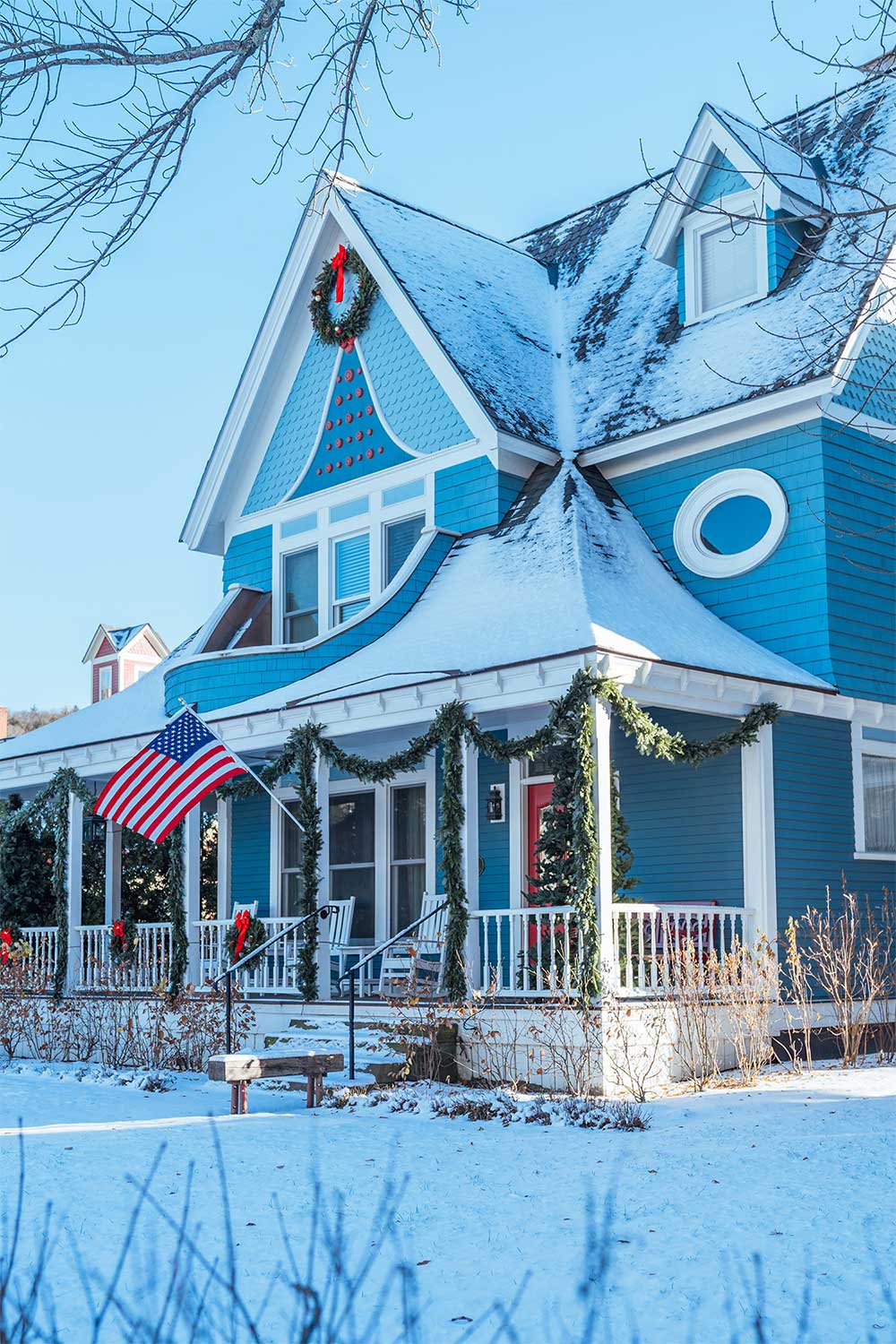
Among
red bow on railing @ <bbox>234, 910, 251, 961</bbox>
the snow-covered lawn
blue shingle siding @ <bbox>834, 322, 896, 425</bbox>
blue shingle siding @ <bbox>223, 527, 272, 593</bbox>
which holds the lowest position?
the snow-covered lawn

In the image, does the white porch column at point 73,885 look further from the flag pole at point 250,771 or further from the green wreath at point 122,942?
the flag pole at point 250,771

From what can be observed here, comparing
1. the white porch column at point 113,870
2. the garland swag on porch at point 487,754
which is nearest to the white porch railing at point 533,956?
the garland swag on porch at point 487,754

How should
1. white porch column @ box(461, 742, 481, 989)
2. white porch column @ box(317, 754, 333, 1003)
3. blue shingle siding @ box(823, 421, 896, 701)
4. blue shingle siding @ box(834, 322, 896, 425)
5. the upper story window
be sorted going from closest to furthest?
white porch column @ box(461, 742, 481, 989) < white porch column @ box(317, 754, 333, 1003) < blue shingle siding @ box(823, 421, 896, 701) < blue shingle siding @ box(834, 322, 896, 425) < the upper story window

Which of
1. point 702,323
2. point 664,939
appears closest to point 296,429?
point 702,323

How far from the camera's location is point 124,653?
145 feet

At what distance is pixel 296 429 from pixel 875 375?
285 inches

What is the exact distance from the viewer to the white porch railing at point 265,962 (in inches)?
565

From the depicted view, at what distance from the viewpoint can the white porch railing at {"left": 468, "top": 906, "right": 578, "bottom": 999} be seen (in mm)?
11766

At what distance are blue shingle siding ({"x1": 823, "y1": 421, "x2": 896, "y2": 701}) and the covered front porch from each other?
5.30 ft

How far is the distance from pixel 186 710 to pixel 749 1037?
6.05 m

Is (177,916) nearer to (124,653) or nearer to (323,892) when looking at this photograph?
(323,892)

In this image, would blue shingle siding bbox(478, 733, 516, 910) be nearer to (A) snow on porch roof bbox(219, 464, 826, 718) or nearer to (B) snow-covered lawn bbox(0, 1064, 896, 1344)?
(A) snow on porch roof bbox(219, 464, 826, 718)

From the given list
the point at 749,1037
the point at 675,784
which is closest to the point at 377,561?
the point at 675,784

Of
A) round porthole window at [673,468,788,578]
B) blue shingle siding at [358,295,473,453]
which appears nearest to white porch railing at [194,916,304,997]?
round porthole window at [673,468,788,578]
